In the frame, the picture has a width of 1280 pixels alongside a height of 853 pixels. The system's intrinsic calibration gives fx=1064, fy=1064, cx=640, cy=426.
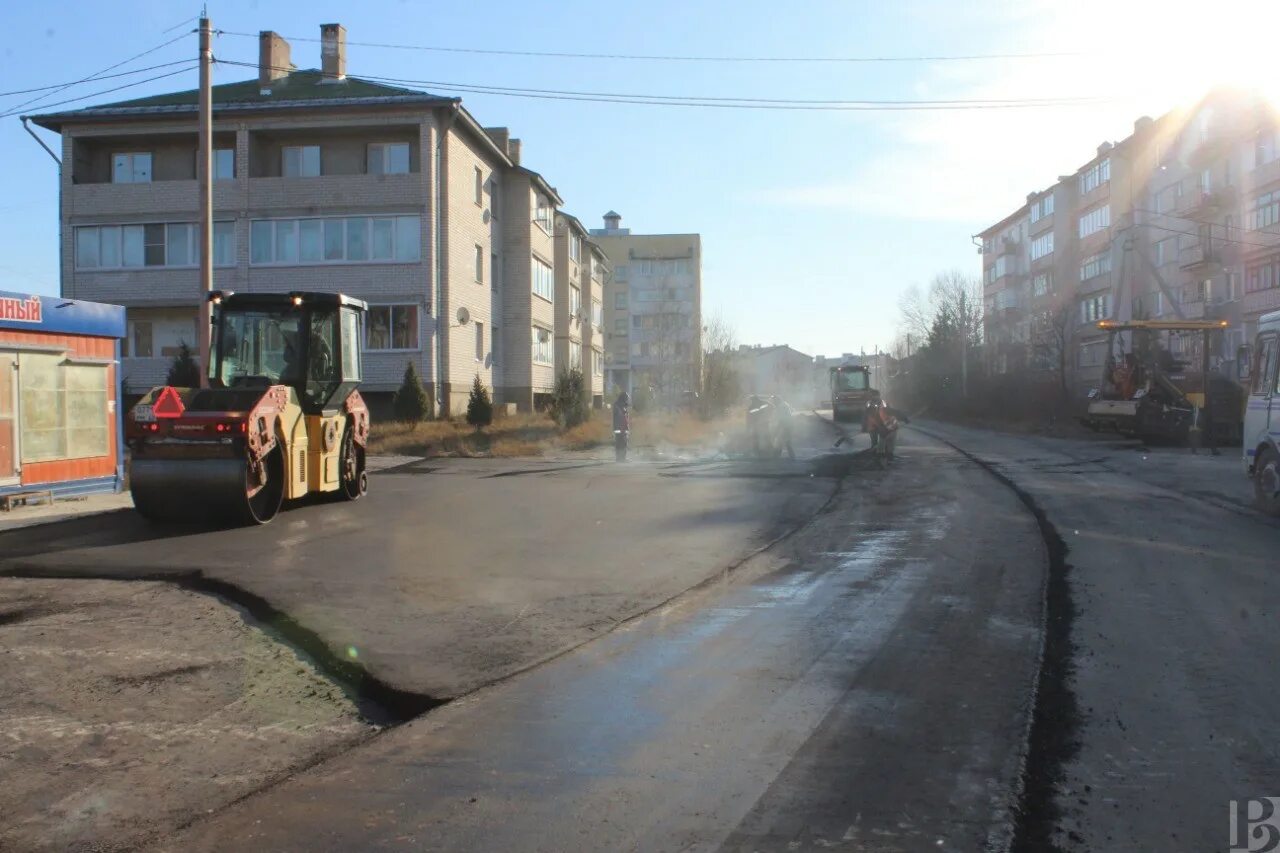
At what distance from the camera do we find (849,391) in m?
51.3

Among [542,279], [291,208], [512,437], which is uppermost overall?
[291,208]

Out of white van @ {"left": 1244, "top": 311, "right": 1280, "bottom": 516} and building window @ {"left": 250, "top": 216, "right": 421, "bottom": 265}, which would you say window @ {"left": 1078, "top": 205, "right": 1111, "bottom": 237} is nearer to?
building window @ {"left": 250, "top": 216, "right": 421, "bottom": 265}

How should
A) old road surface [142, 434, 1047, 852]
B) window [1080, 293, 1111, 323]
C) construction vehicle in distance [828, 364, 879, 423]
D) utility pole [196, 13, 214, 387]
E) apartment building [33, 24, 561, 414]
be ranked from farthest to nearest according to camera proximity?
window [1080, 293, 1111, 323]
construction vehicle in distance [828, 364, 879, 423]
apartment building [33, 24, 561, 414]
utility pole [196, 13, 214, 387]
old road surface [142, 434, 1047, 852]

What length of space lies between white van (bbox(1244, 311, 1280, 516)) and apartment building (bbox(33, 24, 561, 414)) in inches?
929

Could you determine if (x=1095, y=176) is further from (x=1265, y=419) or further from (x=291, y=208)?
(x=1265, y=419)

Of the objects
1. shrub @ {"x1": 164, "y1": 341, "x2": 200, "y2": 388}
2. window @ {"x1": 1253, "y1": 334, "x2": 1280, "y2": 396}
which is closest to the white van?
window @ {"x1": 1253, "y1": 334, "x2": 1280, "y2": 396}

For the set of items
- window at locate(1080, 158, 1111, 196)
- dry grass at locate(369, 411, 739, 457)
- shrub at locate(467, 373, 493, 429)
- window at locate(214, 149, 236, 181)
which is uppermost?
window at locate(1080, 158, 1111, 196)

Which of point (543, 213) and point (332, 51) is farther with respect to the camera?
point (543, 213)

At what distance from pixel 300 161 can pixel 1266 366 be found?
2873 centimetres

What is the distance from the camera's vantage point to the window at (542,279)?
43219mm

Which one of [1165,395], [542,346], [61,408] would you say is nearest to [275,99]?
[542,346]

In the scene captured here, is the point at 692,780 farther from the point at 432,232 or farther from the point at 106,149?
the point at 106,149

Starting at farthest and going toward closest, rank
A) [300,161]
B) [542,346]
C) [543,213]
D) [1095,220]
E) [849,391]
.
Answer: [1095,220], [849,391], [542,346], [543,213], [300,161]

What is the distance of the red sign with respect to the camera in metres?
14.5
